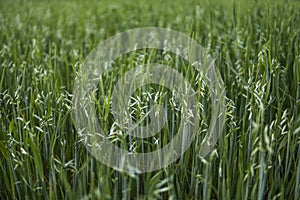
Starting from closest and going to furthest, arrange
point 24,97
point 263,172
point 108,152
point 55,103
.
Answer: point 263,172 < point 108,152 < point 55,103 < point 24,97

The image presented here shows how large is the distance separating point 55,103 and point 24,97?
21 centimetres

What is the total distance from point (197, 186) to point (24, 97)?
0.71m

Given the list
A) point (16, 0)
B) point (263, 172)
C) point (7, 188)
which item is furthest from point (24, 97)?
point (16, 0)

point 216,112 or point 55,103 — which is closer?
point 216,112

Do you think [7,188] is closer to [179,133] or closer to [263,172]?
[179,133]

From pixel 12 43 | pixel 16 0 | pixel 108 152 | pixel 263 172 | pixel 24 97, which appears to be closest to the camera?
pixel 263 172

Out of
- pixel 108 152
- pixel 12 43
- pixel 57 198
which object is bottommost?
pixel 57 198

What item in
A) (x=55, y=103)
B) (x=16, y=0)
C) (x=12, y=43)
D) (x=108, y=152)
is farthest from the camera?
(x=16, y=0)

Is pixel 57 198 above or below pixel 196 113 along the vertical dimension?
below

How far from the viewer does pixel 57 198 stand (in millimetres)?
1019

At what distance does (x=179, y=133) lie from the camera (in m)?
1.06

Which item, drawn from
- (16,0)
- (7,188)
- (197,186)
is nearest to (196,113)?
(197,186)

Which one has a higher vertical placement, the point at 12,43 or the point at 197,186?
the point at 12,43

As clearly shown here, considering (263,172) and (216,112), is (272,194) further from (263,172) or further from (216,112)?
(216,112)
